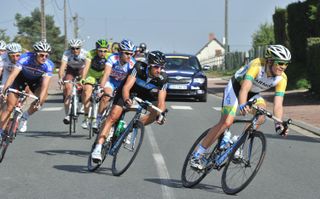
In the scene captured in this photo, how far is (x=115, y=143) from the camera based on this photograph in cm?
931

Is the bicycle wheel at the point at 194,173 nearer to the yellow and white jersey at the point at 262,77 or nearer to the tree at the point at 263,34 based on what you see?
the yellow and white jersey at the point at 262,77

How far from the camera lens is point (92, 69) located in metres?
14.7

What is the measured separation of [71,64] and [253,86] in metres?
7.31

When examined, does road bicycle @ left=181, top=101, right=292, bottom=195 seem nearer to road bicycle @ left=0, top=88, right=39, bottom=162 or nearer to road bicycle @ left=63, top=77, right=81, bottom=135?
road bicycle @ left=0, top=88, right=39, bottom=162

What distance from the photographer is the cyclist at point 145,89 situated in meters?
8.97

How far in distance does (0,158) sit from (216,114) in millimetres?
10440

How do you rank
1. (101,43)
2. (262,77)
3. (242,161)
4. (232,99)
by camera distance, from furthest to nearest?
(101,43) → (232,99) → (262,77) → (242,161)

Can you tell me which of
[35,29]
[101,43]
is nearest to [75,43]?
[101,43]

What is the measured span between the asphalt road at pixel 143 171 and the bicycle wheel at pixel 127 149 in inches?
5.4

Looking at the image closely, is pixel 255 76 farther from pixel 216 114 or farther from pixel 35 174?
pixel 216 114

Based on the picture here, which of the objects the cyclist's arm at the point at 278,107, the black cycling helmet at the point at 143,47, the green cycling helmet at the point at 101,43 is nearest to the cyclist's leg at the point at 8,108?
the green cycling helmet at the point at 101,43

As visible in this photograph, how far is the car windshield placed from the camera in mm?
25641

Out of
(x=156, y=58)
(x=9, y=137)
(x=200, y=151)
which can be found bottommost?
(x=9, y=137)

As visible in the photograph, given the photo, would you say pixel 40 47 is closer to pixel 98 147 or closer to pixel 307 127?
pixel 98 147
